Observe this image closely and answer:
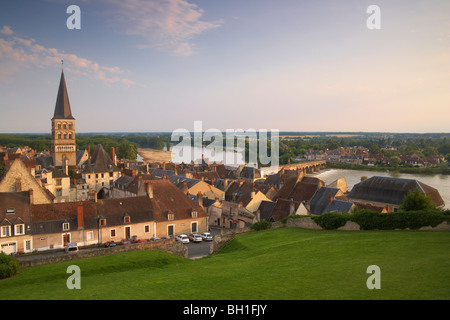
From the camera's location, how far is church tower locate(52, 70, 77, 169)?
54562mm

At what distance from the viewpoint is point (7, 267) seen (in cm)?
1678

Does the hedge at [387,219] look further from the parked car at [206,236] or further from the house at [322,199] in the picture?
the parked car at [206,236]

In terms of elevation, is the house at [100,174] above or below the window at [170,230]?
above

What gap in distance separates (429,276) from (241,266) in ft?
26.2

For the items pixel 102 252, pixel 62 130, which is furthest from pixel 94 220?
pixel 62 130

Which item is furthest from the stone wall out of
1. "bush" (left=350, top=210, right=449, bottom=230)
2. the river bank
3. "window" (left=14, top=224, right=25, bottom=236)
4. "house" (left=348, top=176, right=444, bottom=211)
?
the river bank

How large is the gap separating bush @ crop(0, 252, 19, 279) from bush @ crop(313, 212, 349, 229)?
21.2 m

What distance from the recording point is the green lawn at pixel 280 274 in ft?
36.4

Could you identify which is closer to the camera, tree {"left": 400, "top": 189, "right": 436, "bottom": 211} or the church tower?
tree {"left": 400, "top": 189, "right": 436, "bottom": 211}

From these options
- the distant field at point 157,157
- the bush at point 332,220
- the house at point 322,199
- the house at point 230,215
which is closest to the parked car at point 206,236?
the house at point 230,215

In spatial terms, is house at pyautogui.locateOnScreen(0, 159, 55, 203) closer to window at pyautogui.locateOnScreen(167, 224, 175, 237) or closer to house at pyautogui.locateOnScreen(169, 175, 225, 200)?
window at pyautogui.locateOnScreen(167, 224, 175, 237)

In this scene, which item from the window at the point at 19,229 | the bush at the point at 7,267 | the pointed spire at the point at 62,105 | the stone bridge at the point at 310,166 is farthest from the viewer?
the stone bridge at the point at 310,166

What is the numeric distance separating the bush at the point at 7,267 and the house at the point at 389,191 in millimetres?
40745

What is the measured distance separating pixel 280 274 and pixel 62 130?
5279 centimetres
